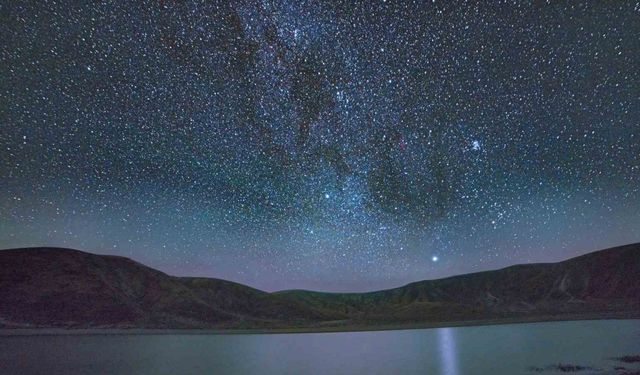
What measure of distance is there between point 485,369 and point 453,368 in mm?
3262

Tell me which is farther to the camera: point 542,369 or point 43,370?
point 43,370

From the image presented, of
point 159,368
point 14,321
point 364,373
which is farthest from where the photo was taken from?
point 14,321

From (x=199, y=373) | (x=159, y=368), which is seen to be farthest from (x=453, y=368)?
(x=159, y=368)

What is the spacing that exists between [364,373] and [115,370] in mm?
27571

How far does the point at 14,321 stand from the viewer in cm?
18050

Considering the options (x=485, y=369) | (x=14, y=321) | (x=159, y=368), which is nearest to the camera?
(x=485, y=369)

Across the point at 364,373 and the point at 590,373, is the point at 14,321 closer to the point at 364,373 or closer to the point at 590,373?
the point at 364,373

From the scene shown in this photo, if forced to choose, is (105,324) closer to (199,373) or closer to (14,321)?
(14,321)

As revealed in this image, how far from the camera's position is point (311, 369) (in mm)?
43219

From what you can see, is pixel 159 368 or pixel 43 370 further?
pixel 159 368

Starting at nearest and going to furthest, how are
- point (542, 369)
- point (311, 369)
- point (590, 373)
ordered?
1. point (590, 373)
2. point (542, 369)
3. point (311, 369)

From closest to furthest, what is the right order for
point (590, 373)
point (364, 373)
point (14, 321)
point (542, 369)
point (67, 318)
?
point (590, 373)
point (542, 369)
point (364, 373)
point (14, 321)
point (67, 318)

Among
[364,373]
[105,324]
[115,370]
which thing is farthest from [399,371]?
[105,324]

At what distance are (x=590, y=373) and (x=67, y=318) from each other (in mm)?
228651
